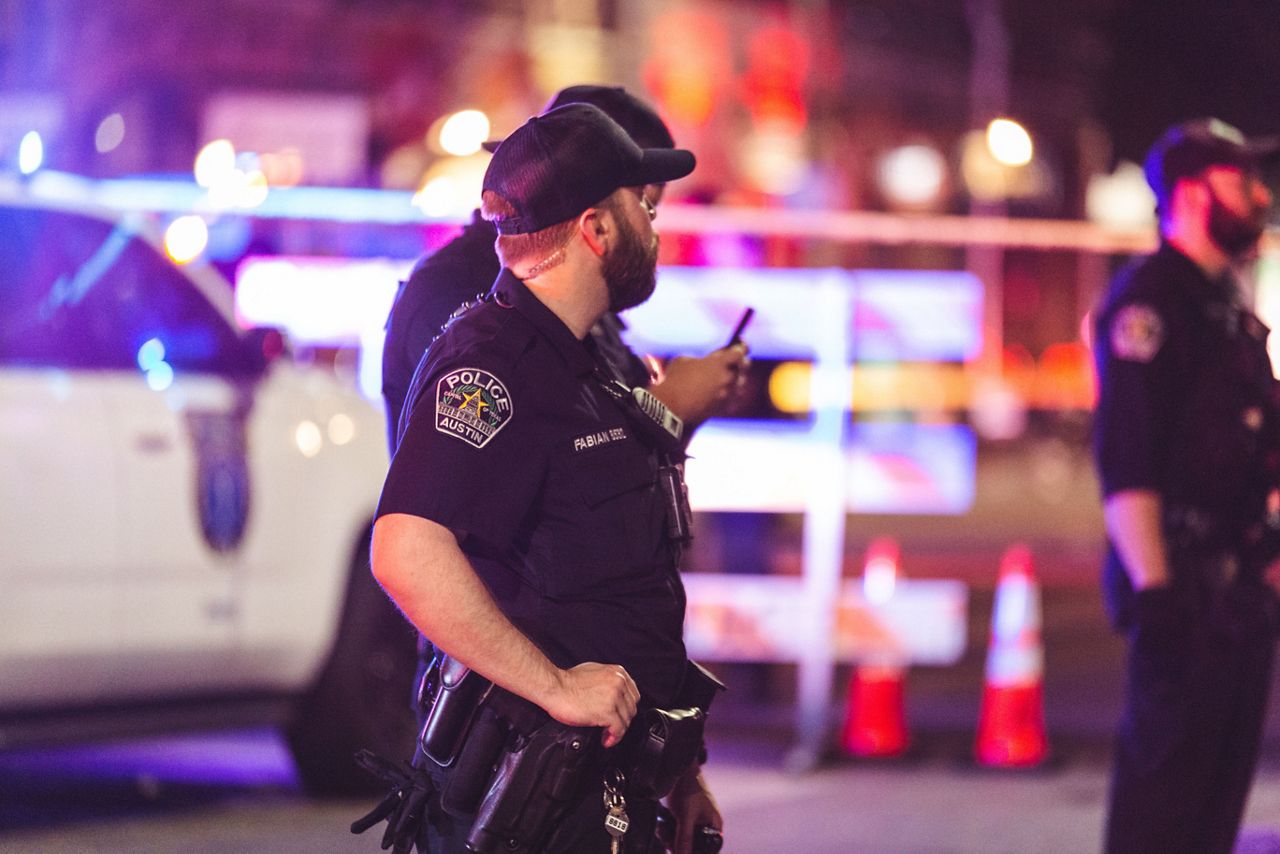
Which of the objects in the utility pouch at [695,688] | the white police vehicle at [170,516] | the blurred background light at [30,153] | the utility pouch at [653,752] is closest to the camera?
the utility pouch at [653,752]

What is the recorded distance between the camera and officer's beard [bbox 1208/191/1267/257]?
15.7 ft

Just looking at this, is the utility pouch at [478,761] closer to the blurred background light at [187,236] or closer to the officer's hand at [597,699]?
the officer's hand at [597,699]

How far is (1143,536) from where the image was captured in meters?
4.54

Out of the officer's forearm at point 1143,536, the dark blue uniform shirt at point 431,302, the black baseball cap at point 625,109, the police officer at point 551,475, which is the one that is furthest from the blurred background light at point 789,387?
the police officer at point 551,475

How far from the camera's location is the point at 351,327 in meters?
8.07

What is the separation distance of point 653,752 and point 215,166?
245 inches

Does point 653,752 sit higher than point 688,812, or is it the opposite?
point 653,752

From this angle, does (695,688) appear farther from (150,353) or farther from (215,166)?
(215,166)

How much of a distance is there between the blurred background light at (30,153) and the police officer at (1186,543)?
3.35 metres

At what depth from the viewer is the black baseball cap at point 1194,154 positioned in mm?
4789

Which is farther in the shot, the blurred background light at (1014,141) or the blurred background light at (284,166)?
the blurred background light at (284,166)

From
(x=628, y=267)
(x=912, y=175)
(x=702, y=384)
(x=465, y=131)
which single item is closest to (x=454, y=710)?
(x=628, y=267)

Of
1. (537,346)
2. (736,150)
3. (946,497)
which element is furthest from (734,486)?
(736,150)

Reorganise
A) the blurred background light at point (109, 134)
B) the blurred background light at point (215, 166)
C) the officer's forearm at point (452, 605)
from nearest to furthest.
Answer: the officer's forearm at point (452, 605) → the blurred background light at point (215, 166) → the blurred background light at point (109, 134)
